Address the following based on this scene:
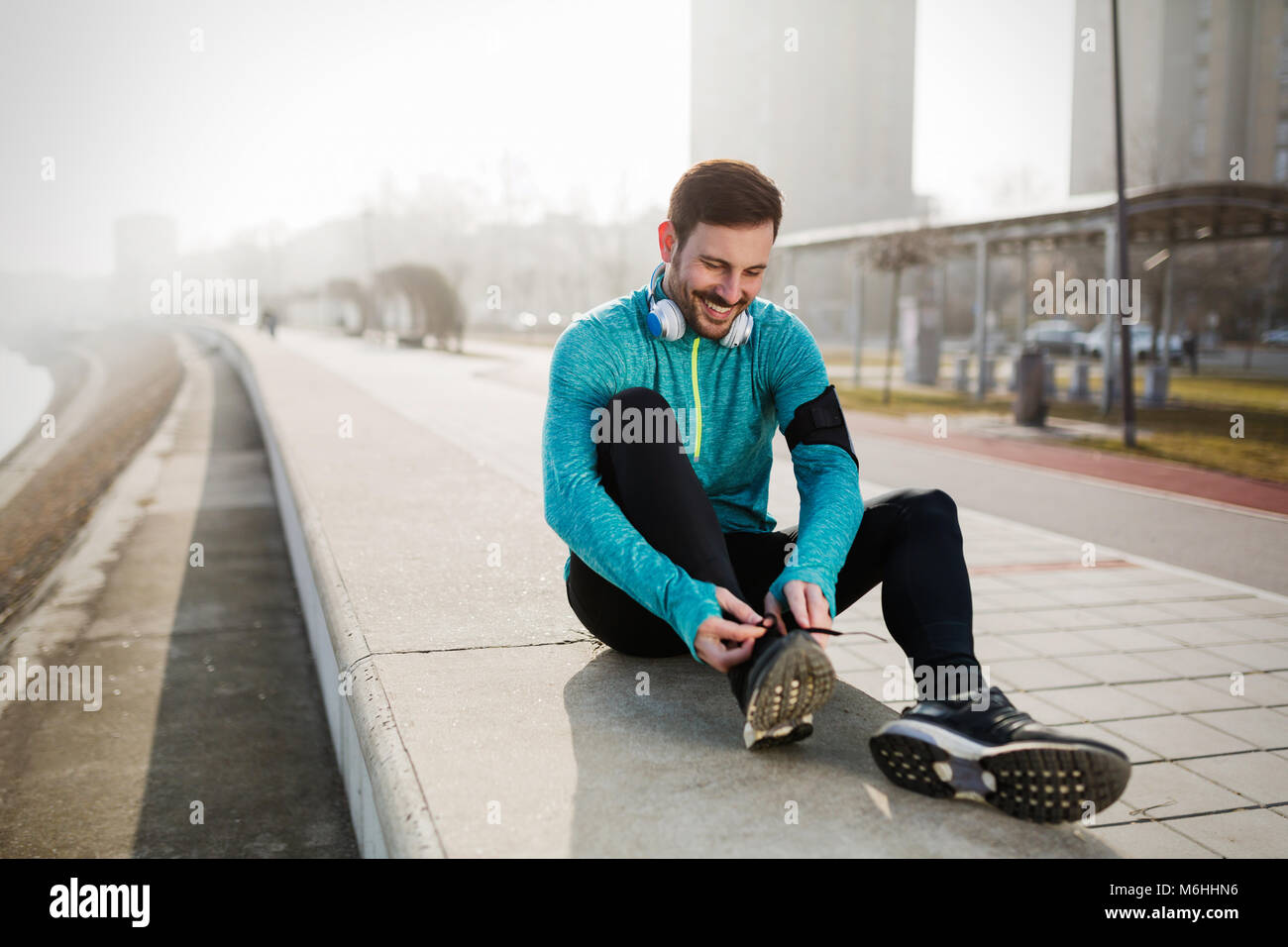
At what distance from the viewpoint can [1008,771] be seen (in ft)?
6.54

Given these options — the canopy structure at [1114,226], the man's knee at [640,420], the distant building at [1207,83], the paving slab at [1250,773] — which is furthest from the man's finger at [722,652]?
the distant building at [1207,83]

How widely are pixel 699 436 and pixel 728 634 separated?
751 mm

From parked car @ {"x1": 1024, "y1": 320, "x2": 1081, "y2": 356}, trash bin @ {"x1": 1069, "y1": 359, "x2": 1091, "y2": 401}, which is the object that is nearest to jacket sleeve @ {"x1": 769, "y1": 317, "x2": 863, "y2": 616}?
trash bin @ {"x1": 1069, "y1": 359, "x2": 1091, "y2": 401}

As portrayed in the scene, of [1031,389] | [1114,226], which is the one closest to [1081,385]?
[1114,226]

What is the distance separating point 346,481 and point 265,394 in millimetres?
8360

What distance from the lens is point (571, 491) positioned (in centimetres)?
246

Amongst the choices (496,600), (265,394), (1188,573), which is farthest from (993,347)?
(496,600)

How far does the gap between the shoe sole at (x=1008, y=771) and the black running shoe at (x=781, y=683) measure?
163 millimetres

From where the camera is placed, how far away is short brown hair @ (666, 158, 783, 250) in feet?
8.34

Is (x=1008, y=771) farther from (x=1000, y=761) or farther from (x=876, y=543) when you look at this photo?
(x=876, y=543)

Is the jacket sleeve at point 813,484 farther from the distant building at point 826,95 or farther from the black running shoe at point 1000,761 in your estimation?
the distant building at point 826,95

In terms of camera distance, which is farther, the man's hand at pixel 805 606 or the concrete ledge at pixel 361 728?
the man's hand at pixel 805 606

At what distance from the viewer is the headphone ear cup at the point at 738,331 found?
2.70 meters
